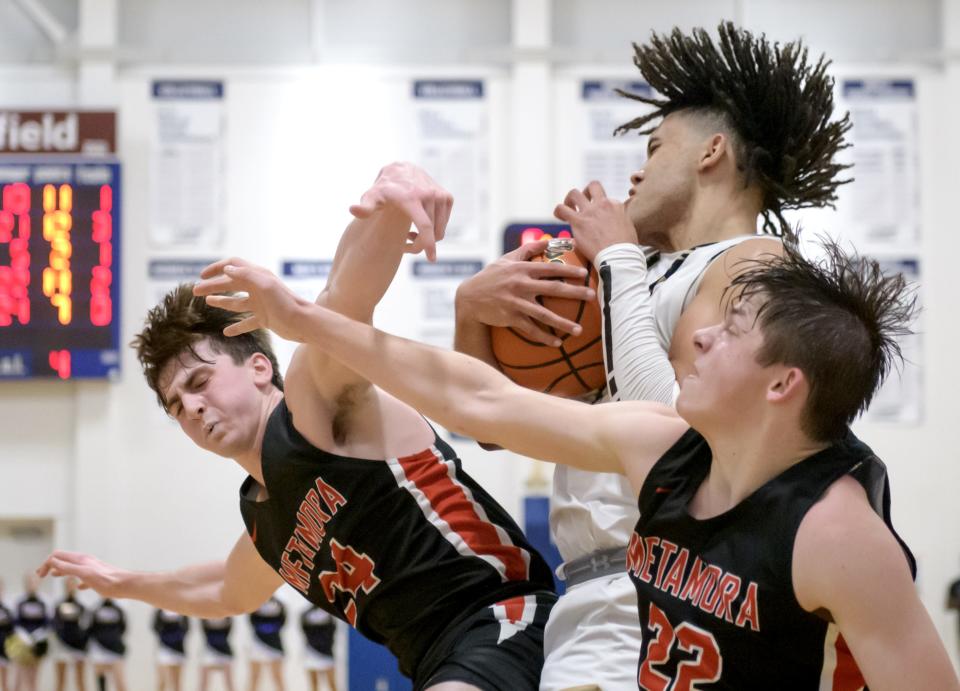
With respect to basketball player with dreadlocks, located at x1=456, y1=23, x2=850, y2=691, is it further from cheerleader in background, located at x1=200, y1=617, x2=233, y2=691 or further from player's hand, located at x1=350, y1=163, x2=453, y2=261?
cheerleader in background, located at x1=200, y1=617, x2=233, y2=691

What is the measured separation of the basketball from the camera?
2.64m

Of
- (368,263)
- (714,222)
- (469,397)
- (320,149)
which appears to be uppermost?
(320,149)

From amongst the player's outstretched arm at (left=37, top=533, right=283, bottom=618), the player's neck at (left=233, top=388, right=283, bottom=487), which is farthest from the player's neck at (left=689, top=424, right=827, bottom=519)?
the player's outstretched arm at (left=37, top=533, right=283, bottom=618)

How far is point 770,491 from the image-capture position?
Result: 193 cm

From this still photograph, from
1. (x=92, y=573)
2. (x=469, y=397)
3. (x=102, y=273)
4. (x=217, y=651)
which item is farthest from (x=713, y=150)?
(x=217, y=651)

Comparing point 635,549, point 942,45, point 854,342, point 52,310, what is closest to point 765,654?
point 635,549

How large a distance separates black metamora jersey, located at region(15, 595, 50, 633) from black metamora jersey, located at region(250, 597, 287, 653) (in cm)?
134

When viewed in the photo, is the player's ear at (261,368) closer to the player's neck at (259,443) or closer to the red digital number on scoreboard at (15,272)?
the player's neck at (259,443)

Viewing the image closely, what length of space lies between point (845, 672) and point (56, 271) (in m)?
6.32

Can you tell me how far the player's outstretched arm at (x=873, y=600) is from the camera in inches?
67.3

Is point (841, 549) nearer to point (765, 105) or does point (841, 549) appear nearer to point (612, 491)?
point (612, 491)

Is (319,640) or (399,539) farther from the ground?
(399,539)

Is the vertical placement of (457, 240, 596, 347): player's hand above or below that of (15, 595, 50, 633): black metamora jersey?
above

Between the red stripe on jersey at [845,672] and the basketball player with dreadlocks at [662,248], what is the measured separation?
0.56 meters
